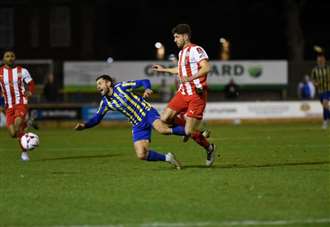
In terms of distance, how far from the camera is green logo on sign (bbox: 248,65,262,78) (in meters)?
36.7

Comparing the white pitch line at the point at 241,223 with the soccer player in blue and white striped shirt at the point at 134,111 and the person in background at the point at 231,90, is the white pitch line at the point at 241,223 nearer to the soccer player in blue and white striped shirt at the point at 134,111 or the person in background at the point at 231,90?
the soccer player in blue and white striped shirt at the point at 134,111

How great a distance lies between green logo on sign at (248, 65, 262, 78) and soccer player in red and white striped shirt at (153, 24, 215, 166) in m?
23.9

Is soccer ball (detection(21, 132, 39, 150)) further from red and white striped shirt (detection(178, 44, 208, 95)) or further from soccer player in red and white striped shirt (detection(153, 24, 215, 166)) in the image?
red and white striped shirt (detection(178, 44, 208, 95))

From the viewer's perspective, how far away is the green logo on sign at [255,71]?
120 ft

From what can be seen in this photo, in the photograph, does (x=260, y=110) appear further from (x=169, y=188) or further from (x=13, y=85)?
(x=169, y=188)

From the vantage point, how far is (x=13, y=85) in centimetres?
1545

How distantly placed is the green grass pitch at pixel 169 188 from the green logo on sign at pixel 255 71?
62.4ft

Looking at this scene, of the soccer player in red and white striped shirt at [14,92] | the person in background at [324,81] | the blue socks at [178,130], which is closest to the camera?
the blue socks at [178,130]

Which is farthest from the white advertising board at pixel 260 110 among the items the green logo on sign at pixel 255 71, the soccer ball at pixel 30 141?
the soccer ball at pixel 30 141

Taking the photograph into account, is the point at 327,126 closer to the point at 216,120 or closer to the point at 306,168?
the point at 216,120

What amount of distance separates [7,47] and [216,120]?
20.7 meters

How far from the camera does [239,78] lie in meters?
36.7

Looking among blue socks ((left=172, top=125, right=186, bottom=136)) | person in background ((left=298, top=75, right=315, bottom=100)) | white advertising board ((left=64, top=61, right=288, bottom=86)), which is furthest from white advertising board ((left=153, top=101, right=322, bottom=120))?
blue socks ((left=172, top=125, right=186, bottom=136))

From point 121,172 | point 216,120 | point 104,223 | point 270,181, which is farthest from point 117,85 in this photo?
point 216,120
